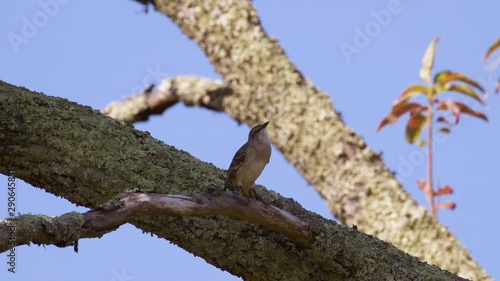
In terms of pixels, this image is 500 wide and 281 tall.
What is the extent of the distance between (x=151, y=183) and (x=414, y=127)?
2.06 m

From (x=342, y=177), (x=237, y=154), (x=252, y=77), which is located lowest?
(x=237, y=154)

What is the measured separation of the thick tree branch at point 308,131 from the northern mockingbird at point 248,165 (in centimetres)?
169

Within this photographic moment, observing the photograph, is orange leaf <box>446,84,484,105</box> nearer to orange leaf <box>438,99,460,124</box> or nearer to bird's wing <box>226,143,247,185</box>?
orange leaf <box>438,99,460,124</box>

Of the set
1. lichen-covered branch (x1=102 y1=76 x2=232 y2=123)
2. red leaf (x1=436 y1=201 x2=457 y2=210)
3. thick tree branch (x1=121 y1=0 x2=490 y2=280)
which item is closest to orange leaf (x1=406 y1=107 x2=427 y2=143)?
red leaf (x1=436 y1=201 x2=457 y2=210)

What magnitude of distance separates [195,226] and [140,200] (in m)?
0.57

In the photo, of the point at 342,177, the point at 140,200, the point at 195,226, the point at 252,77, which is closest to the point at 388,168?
the point at 342,177

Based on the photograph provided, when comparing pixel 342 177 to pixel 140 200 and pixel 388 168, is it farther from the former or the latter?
pixel 140 200

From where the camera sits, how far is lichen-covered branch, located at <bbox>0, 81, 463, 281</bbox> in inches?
139

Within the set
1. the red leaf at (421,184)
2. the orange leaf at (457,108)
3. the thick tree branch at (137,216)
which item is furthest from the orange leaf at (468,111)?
the thick tree branch at (137,216)

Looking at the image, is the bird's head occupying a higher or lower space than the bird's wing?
higher

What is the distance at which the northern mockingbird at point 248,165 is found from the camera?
12.4 ft

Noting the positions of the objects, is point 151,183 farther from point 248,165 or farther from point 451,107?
point 451,107

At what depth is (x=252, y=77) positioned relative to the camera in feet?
20.4

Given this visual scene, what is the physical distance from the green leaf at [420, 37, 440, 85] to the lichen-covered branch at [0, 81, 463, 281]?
Result: 5.08ft
